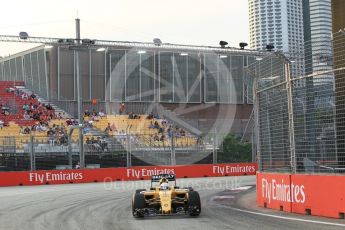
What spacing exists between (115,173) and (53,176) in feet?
11.8

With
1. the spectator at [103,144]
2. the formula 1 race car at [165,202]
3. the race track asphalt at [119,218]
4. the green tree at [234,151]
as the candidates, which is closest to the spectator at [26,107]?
the spectator at [103,144]

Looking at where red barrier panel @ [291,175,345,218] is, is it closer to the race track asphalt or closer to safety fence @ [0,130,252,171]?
the race track asphalt

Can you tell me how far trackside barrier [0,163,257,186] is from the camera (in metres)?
31.0

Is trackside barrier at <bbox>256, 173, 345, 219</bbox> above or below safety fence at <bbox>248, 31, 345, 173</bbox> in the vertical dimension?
below

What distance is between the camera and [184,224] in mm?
11922

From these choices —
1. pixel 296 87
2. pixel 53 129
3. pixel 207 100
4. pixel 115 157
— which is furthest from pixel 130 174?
pixel 207 100

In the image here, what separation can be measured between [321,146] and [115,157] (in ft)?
70.6

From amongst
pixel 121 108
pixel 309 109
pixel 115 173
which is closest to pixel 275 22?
pixel 115 173

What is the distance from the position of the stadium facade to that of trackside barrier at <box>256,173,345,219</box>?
36.4 metres

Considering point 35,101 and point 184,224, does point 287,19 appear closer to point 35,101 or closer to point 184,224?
point 35,101

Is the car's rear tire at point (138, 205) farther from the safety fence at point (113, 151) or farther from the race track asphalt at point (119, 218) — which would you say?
the safety fence at point (113, 151)

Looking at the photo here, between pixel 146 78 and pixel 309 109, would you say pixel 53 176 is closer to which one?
pixel 309 109

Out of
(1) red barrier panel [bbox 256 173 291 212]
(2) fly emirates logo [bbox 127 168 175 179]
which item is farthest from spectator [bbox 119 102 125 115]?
(1) red barrier panel [bbox 256 173 291 212]

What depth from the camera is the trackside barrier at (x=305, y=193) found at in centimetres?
1170
